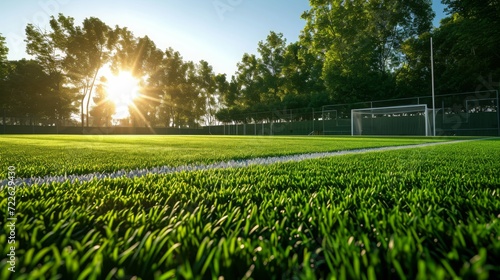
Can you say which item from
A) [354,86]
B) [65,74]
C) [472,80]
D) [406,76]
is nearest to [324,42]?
[354,86]

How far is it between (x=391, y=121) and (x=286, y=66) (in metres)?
21.2

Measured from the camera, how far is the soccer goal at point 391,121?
22927 millimetres

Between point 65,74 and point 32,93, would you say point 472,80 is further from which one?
point 32,93

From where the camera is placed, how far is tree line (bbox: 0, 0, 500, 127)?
24.7 meters

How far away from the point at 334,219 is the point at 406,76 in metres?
32.2

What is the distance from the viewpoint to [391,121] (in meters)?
24.7

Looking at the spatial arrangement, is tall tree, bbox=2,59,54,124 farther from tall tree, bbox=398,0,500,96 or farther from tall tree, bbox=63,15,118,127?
tall tree, bbox=398,0,500,96

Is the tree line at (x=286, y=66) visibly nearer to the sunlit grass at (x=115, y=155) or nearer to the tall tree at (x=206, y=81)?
the tall tree at (x=206, y=81)

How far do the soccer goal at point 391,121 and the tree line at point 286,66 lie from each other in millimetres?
3724

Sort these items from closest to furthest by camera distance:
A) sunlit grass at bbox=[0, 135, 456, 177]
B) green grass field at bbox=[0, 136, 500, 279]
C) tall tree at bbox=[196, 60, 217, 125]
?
green grass field at bbox=[0, 136, 500, 279] → sunlit grass at bbox=[0, 135, 456, 177] → tall tree at bbox=[196, 60, 217, 125]

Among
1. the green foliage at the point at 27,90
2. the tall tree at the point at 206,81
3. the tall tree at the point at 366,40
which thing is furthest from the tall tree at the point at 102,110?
the tall tree at the point at 366,40

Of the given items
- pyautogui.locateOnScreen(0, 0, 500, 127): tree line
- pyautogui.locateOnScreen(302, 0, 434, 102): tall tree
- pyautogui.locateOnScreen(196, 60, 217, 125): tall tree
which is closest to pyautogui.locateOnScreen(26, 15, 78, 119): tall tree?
pyautogui.locateOnScreen(0, 0, 500, 127): tree line

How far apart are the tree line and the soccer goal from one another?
3.72 metres

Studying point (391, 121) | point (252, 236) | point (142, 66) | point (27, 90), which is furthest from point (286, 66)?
point (252, 236)
